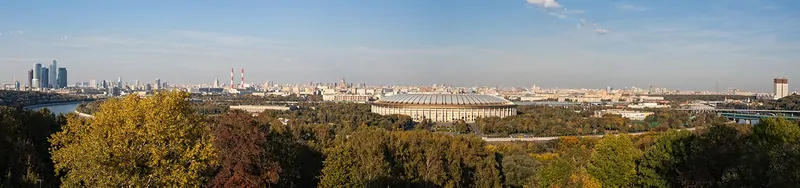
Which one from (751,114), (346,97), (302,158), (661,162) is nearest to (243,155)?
(302,158)

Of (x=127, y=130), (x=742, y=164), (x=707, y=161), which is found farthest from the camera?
(x=707, y=161)

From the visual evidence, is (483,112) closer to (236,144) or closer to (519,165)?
(519,165)

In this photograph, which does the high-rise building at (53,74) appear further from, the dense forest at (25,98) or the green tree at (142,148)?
the green tree at (142,148)

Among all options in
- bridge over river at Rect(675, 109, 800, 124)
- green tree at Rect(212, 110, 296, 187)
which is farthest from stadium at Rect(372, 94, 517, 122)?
green tree at Rect(212, 110, 296, 187)

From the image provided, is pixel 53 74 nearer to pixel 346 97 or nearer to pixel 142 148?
pixel 346 97

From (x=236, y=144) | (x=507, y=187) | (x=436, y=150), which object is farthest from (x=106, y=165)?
(x=507, y=187)
